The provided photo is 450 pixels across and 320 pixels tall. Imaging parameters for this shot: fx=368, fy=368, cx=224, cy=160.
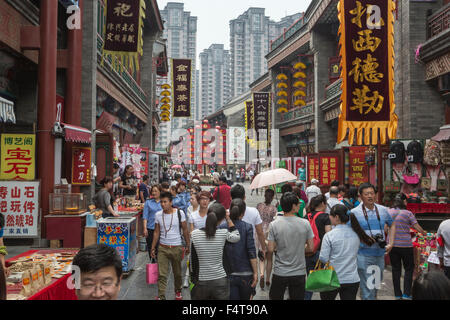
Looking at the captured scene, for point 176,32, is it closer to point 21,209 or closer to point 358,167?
point 358,167

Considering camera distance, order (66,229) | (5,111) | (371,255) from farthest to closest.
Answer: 1. (66,229)
2. (5,111)
3. (371,255)

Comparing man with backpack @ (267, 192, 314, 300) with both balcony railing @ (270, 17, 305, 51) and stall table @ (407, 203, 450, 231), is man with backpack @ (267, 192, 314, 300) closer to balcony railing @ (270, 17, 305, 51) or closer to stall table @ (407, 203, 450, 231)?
stall table @ (407, 203, 450, 231)

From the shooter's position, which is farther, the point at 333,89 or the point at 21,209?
the point at 333,89

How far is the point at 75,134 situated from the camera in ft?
34.5

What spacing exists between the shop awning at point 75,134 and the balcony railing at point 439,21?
11.7 m

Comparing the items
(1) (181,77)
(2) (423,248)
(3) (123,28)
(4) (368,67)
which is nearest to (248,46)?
(1) (181,77)

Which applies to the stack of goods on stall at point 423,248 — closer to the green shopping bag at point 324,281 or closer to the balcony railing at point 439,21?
the green shopping bag at point 324,281

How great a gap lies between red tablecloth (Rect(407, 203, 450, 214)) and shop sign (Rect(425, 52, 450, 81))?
4437 mm

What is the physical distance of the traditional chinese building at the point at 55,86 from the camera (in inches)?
379

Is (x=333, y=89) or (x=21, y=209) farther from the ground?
(x=333, y=89)

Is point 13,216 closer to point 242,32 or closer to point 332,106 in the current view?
point 332,106

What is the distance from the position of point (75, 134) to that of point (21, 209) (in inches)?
105

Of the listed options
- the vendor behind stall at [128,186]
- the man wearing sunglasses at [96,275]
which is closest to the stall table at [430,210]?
the vendor behind stall at [128,186]

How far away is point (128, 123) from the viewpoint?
23.3 meters
